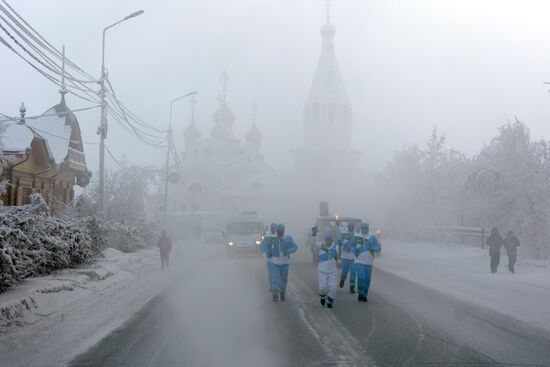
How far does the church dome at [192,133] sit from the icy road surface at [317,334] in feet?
297

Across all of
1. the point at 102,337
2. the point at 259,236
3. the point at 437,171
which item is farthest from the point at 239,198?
the point at 102,337

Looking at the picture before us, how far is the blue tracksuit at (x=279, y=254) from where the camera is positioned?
568 inches

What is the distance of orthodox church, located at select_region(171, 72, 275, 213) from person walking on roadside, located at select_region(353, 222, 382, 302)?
73420 mm

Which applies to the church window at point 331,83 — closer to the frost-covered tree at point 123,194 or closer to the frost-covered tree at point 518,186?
the frost-covered tree at point 123,194

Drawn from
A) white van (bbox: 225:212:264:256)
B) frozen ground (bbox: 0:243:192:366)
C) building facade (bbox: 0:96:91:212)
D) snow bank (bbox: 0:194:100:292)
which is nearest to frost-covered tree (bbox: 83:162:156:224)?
building facade (bbox: 0:96:91:212)

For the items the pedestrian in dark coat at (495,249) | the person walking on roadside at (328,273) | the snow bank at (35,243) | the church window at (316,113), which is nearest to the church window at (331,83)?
the church window at (316,113)

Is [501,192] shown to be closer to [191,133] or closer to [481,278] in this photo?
[481,278]

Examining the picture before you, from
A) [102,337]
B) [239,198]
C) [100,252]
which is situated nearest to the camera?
[102,337]

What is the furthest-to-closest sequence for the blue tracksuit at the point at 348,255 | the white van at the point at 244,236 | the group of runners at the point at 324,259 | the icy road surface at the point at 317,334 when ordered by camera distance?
the white van at the point at 244,236 < the blue tracksuit at the point at 348,255 < the group of runners at the point at 324,259 < the icy road surface at the point at 317,334

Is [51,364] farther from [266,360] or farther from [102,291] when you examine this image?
[102,291]

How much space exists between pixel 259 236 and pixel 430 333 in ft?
77.6

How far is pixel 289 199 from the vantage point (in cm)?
8175

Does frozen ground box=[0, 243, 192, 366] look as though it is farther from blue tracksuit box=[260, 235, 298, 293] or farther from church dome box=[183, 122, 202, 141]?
church dome box=[183, 122, 202, 141]

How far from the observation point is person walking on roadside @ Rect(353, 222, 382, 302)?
14.3m
